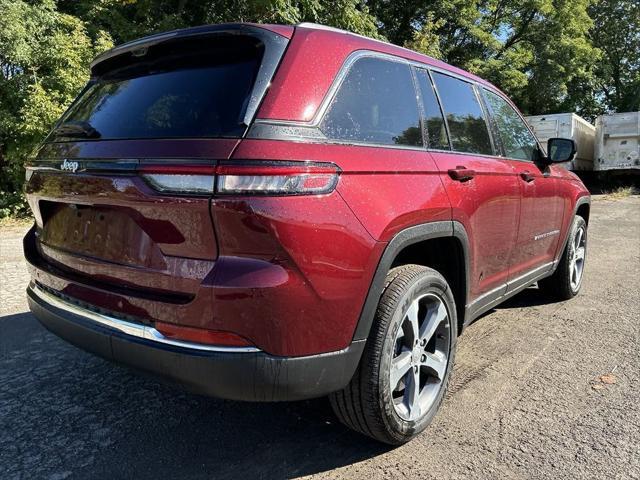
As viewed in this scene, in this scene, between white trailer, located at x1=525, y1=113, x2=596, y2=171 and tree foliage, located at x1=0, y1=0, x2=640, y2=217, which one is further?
white trailer, located at x1=525, y1=113, x2=596, y2=171

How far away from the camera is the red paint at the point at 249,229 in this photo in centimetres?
194

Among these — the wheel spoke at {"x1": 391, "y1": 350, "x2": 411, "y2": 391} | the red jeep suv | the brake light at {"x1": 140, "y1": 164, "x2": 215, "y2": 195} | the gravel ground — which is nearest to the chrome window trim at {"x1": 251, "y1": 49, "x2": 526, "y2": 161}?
the red jeep suv

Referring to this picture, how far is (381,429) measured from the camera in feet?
7.91

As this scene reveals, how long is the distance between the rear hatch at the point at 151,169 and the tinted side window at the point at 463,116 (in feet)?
4.37

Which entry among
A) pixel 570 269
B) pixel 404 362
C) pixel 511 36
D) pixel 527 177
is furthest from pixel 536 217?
pixel 511 36

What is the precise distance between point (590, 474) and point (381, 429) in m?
0.96

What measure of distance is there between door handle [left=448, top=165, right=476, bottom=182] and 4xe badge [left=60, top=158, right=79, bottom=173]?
1845 mm

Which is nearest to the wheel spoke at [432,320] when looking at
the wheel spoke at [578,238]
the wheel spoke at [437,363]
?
the wheel spoke at [437,363]

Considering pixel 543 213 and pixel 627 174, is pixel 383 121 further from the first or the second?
pixel 627 174

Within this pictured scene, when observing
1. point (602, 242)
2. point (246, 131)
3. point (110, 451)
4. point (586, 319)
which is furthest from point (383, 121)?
point (602, 242)

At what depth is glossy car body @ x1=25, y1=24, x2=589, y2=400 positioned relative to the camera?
1.95 meters

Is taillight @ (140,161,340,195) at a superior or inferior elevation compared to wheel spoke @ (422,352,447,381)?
superior

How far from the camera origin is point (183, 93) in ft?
7.54

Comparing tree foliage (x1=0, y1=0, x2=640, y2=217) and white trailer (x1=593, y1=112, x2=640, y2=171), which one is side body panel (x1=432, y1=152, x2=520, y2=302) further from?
white trailer (x1=593, y1=112, x2=640, y2=171)
